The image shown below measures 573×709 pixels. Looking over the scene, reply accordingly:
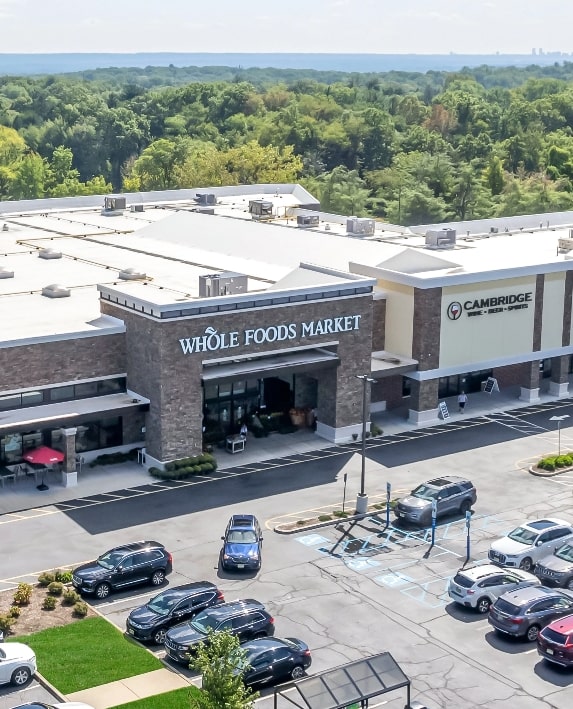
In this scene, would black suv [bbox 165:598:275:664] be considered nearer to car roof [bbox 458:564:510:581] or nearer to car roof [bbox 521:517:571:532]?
car roof [bbox 458:564:510:581]

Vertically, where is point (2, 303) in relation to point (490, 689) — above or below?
above

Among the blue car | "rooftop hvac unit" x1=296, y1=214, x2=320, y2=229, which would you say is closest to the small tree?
the blue car

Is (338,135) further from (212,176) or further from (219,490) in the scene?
(219,490)

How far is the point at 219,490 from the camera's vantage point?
6125 cm

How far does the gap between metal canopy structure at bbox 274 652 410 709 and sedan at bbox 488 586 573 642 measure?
6970 mm

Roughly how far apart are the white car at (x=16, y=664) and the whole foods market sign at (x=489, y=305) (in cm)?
3934

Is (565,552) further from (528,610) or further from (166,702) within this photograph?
(166,702)

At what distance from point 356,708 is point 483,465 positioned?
29.1m

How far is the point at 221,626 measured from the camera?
4338 cm

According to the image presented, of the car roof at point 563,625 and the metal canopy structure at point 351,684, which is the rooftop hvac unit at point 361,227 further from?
the metal canopy structure at point 351,684

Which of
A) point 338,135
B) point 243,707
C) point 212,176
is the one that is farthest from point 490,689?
point 338,135

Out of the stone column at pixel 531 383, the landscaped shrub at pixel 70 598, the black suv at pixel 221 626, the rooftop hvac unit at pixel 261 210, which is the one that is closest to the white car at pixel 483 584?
the black suv at pixel 221 626

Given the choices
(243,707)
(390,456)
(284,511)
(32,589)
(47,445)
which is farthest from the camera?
(390,456)

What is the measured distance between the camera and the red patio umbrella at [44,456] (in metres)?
60.2
